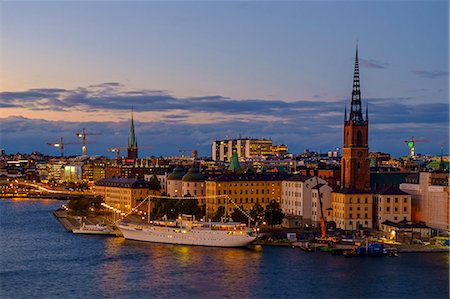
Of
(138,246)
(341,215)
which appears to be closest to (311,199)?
(341,215)

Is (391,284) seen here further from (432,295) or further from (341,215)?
(341,215)

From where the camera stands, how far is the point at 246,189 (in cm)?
3550

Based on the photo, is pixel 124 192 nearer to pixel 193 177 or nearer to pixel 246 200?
pixel 193 177

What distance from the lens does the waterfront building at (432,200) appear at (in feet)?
94.8

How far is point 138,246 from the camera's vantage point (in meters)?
27.7

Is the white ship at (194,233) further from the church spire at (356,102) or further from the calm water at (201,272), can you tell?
the church spire at (356,102)

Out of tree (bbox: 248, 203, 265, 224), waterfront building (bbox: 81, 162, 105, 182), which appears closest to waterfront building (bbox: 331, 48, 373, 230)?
tree (bbox: 248, 203, 265, 224)

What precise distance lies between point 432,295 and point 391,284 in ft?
4.72

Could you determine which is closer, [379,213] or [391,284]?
[391,284]

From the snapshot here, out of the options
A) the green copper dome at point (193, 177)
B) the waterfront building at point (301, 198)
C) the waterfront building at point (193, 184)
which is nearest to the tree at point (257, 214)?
the waterfront building at point (301, 198)

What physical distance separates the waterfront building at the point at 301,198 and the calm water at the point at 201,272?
19.2 ft

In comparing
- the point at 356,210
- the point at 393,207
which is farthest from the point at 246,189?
the point at 393,207

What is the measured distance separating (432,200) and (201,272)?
11227mm

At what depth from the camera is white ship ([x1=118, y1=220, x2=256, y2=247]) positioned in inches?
1075
